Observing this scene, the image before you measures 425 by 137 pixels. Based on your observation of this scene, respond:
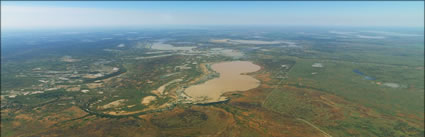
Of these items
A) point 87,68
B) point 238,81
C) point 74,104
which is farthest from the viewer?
point 87,68

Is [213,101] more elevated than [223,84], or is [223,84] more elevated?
[223,84]

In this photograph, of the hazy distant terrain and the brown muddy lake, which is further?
the brown muddy lake

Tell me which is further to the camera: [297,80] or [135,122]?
[297,80]

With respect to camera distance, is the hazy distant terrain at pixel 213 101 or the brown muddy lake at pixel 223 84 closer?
the hazy distant terrain at pixel 213 101

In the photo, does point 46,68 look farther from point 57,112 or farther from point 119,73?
point 57,112

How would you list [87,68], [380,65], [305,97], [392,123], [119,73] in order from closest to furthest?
[392,123]
[305,97]
[119,73]
[87,68]
[380,65]

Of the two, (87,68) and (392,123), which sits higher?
(87,68)

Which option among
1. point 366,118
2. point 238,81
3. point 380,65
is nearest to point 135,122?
point 238,81

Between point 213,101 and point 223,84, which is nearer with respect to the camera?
point 213,101
